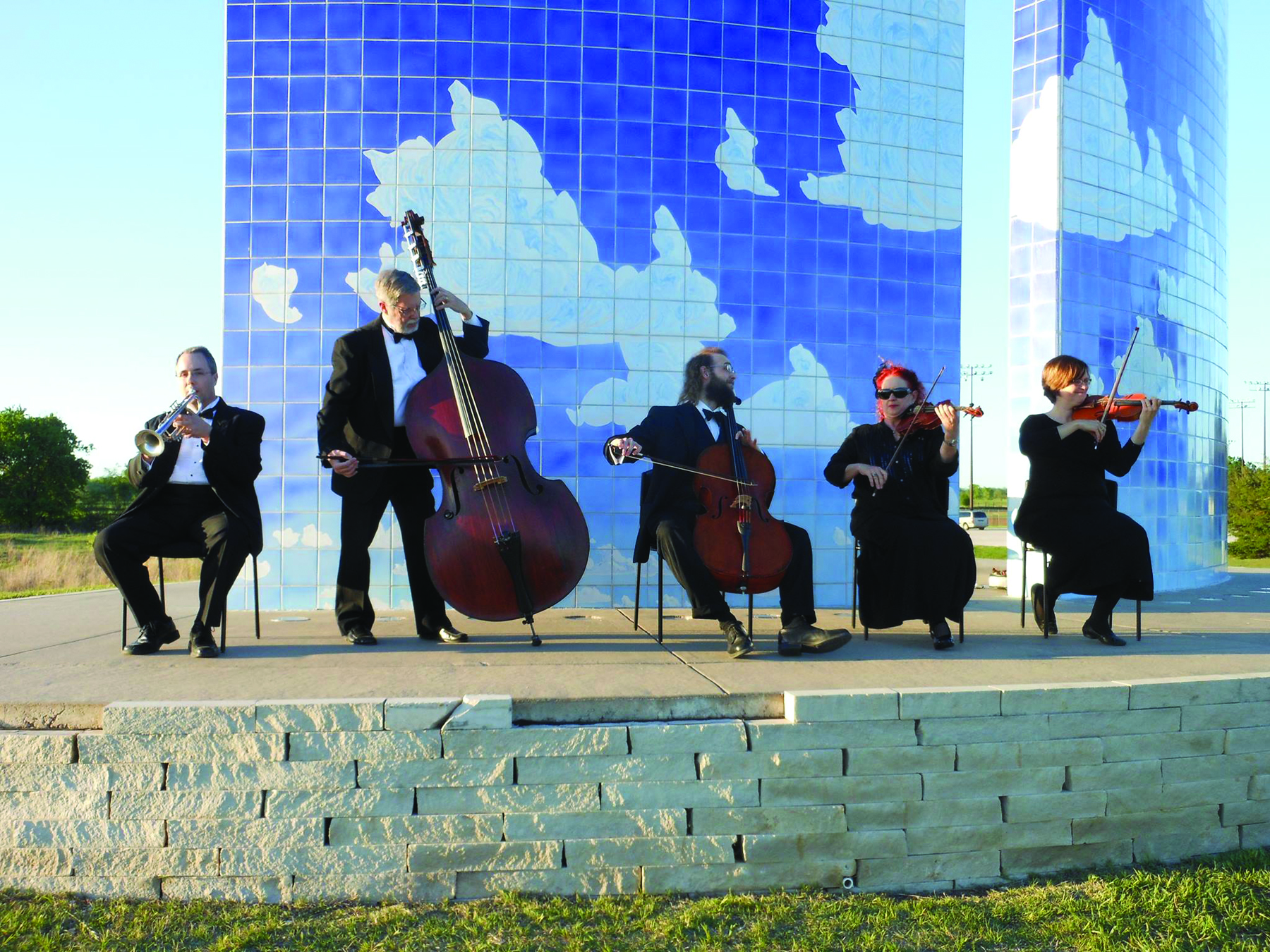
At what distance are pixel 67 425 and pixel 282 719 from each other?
2014 inches

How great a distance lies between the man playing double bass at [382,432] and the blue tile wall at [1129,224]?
4.12 meters

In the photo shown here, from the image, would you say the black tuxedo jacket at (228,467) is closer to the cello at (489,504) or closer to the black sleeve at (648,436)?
the cello at (489,504)

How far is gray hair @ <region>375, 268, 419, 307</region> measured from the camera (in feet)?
13.1

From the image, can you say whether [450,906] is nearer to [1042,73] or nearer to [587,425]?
[587,425]

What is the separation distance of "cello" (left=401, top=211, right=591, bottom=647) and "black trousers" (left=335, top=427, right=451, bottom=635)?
406mm

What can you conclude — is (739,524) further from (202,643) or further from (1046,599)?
(202,643)

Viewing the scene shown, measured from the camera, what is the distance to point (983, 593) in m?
6.53

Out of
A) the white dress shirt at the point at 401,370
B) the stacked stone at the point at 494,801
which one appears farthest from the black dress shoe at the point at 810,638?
the white dress shirt at the point at 401,370

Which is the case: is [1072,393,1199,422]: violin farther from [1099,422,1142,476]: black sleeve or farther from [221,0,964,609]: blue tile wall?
[221,0,964,609]: blue tile wall

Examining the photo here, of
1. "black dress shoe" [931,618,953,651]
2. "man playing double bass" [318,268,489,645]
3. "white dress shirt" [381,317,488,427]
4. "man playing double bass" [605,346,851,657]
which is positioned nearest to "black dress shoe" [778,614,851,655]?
"man playing double bass" [605,346,851,657]

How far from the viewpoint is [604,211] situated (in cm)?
554

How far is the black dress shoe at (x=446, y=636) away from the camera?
3922 millimetres

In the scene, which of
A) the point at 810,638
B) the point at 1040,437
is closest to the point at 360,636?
the point at 810,638

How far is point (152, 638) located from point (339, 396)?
46.9 inches
